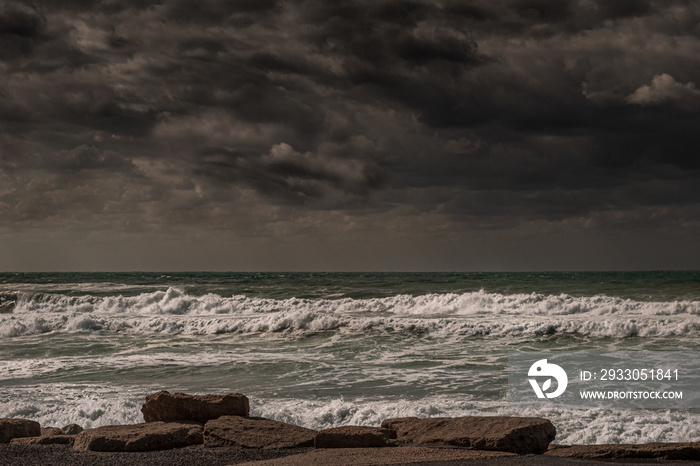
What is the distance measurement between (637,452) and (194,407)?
18.2 ft

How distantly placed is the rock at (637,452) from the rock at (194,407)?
417 cm

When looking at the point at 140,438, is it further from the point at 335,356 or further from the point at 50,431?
the point at 335,356

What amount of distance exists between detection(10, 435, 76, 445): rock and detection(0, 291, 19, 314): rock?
31.1m

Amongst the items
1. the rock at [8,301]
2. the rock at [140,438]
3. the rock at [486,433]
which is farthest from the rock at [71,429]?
the rock at [8,301]

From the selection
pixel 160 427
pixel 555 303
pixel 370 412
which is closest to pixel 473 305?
pixel 555 303

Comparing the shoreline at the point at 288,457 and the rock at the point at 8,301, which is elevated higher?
the shoreline at the point at 288,457

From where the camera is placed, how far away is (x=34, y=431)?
7652mm

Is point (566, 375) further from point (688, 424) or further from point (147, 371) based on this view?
point (147, 371)

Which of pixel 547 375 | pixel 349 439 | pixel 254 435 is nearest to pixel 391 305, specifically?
pixel 547 375

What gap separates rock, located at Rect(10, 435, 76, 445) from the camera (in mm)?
7047

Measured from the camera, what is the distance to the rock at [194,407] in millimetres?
7852

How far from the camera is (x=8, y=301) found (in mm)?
35875

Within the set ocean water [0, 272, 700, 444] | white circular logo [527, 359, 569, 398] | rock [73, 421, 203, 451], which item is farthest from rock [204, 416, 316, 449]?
white circular logo [527, 359, 569, 398]

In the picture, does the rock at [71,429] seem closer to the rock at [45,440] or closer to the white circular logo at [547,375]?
the rock at [45,440]
